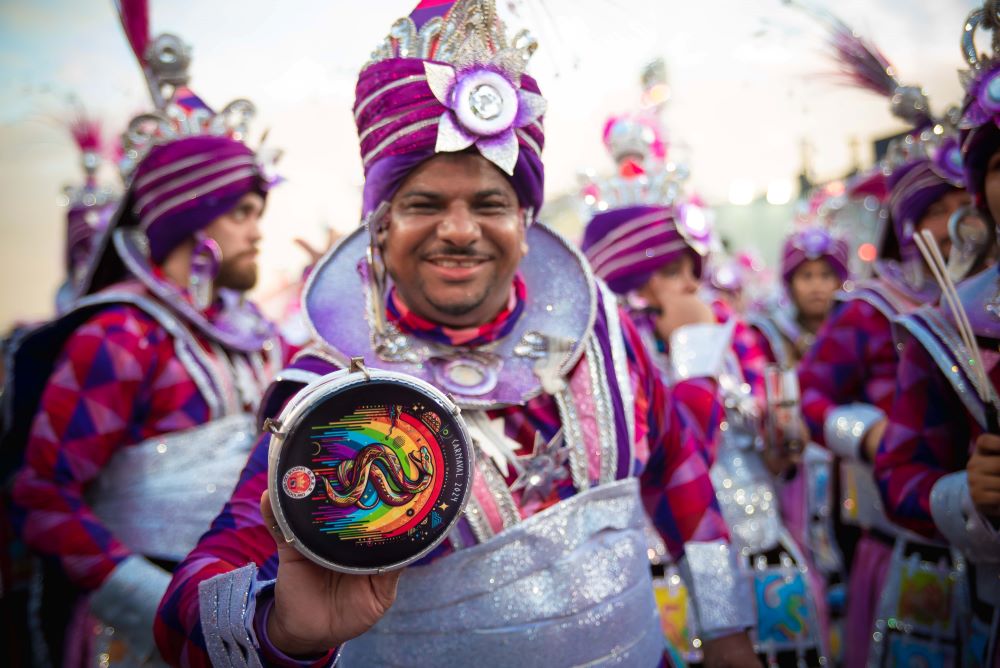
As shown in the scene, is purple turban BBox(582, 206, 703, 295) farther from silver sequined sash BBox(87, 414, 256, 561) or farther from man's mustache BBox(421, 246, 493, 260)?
man's mustache BBox(421, 246, 493, 260)

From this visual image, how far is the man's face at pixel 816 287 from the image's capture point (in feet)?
18.7

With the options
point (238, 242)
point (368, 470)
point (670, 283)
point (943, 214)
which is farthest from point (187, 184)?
point (943, 214)

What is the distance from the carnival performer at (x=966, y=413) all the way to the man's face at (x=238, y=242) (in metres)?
2.43

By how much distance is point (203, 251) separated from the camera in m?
3.16

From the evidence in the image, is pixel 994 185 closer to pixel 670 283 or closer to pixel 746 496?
pixel 670 283

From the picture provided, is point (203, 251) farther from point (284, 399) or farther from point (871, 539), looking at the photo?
point (871, 539)

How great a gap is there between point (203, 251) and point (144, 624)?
1.47m

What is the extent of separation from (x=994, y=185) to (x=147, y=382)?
271cm

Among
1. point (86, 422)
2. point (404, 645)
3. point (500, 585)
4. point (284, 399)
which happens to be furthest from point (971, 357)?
point (86, 422)

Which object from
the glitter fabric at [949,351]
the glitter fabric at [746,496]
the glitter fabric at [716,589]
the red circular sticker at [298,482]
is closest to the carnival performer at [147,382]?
the red circular sticker at [298,482]

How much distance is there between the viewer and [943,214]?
133 inches

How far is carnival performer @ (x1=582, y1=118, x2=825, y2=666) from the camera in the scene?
11.5ft

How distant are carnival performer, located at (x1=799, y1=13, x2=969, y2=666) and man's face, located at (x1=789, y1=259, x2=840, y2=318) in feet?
6.31

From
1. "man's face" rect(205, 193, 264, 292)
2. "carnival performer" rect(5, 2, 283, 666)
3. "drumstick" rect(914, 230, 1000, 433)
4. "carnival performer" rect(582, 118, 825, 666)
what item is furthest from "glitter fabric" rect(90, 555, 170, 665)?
"drumstick" rect(914, 230, 1000, 433)
